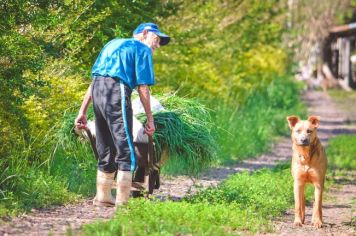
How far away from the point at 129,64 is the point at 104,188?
4.11ft

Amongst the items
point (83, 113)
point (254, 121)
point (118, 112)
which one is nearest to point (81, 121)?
point (83, 113)

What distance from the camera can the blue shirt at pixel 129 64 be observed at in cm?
948

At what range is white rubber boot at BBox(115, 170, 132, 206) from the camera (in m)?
9.51

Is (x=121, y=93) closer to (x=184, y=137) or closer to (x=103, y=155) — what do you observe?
(x=103, y=155)

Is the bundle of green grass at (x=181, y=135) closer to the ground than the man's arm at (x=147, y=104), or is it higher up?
closer to the ground

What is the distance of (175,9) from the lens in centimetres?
1596

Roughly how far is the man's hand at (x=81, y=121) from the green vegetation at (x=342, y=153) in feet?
25.1

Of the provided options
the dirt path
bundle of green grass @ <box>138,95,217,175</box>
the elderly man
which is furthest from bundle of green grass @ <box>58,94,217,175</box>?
the elderly man

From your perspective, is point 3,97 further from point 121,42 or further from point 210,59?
point 210,59

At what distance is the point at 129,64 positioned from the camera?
952 cm

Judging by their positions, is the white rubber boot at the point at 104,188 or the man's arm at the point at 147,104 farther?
the white rubber boot at the point at 104,188

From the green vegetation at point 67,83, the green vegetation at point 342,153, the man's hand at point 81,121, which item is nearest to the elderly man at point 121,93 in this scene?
the man's hand at point 81,121

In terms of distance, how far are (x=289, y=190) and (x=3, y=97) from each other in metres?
3.85

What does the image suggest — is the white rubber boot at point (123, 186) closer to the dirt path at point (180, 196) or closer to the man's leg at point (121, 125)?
the man's leg at point (121, 125)
